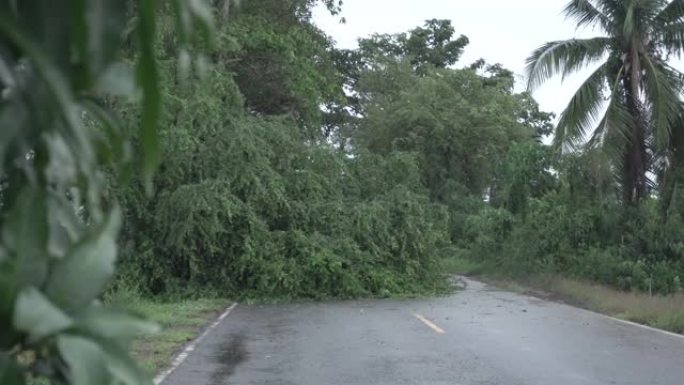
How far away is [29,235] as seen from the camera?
138cm

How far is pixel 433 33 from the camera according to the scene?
60.2 m

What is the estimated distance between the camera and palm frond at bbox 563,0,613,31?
82.8ft

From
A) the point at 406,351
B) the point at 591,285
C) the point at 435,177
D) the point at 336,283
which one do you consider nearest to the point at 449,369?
the point at 406,351

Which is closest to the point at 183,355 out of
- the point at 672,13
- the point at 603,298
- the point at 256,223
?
the point at 256,223

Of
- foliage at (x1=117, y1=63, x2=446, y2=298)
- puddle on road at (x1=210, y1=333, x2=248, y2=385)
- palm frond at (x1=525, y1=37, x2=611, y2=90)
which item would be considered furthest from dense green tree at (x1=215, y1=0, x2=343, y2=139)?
puddle on road at (x1=210, y1=333, x2=248, y2=385)

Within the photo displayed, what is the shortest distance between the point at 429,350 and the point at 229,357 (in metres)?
2.88

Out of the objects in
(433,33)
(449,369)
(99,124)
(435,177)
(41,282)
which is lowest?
(449,369)

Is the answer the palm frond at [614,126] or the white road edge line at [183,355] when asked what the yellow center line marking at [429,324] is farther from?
the palm frond at [614,126]

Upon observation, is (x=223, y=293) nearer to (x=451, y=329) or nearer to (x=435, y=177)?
(x=451, y=329)

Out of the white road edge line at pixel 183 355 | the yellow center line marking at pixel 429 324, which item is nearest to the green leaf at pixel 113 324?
the white road edge line at pixel 183 355

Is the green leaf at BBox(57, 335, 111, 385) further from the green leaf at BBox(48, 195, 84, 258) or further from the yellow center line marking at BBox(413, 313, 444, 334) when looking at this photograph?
the yellow center line marking at BBox(413, 313, 444, 334)

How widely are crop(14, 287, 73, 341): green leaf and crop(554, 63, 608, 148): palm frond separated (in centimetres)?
2450

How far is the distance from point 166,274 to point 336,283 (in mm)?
4548

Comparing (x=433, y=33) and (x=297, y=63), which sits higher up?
(x=433, y=33)
